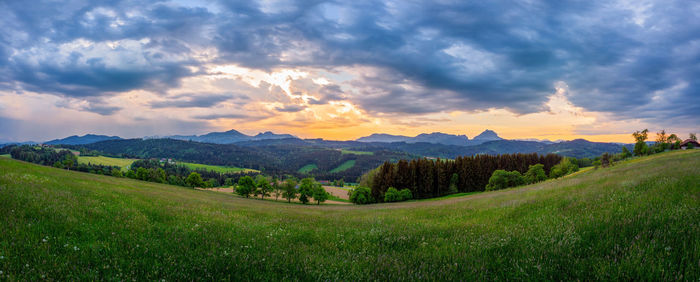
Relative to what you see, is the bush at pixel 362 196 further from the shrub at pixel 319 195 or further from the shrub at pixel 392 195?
the shrub at pixel 319 195

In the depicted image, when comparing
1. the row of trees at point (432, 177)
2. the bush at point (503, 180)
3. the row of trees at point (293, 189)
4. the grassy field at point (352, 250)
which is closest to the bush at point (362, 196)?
the row of trees at point (432, 177)

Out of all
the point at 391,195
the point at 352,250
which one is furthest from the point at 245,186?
the point at 352,250

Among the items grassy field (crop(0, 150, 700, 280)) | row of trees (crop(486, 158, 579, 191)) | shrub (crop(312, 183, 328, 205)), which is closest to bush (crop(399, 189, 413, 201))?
row of trees (crop(486, 158, 579, 191))

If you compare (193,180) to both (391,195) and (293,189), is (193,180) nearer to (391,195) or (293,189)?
(293,189)

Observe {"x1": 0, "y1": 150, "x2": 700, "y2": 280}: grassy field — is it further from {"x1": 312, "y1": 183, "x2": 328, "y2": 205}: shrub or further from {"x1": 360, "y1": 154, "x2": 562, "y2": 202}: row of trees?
{"x1": 360, "y1": 154, "x2": 562, "y2": 202}: row of trees

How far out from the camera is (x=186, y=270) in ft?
15.3

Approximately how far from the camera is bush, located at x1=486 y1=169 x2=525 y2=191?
73938mm

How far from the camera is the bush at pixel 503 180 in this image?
73.9 m

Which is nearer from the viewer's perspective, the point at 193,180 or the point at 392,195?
the point at 392,195

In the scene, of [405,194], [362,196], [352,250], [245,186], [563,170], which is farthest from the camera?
[245,186]

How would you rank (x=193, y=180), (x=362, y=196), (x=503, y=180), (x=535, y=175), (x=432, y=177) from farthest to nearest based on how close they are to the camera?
(x=193, y=180)
(x=432, y=177)
(x=362, y=196)
(x=535, y=175)
(x=503, y=180)

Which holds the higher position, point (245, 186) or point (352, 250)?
point (352, 250)

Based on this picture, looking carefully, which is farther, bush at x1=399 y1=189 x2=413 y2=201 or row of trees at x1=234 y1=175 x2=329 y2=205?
row of trees at x1=234 y1=175 x2=329 y2=205

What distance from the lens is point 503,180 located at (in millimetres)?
74125
